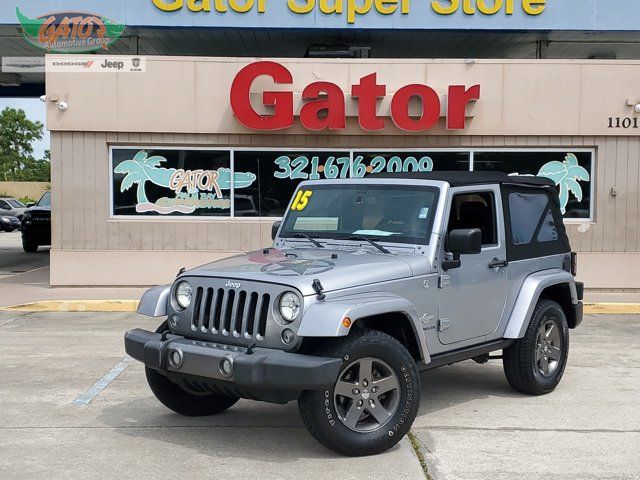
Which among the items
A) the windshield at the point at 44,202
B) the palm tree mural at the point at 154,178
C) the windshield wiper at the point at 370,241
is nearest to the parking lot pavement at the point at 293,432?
the windshield wiper at the point at 370,241

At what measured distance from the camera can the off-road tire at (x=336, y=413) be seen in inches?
191

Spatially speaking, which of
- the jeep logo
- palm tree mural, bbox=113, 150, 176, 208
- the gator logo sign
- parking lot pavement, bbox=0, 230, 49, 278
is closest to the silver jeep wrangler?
palm tree mural, bbox=113, 150, 176, 208

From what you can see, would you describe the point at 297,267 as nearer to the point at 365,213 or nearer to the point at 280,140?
the point at 365,213

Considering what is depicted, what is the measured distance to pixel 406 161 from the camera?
13945mm

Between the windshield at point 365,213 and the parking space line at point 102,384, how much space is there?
2.17 meters

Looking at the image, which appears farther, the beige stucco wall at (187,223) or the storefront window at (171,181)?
the storefront window at (171,181)

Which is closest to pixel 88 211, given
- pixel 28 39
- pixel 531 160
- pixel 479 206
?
pixel 28 39

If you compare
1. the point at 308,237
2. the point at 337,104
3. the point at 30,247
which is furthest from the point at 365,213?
the point at 30,247

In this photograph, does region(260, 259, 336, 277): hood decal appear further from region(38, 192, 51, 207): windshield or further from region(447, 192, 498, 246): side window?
region(38, 192, 51, 207): windshield

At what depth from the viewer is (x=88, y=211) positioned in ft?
45.0

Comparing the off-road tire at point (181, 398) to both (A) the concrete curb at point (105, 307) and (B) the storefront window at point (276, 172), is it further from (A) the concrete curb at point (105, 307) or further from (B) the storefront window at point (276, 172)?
(B) the storefront window at point (276, 172)

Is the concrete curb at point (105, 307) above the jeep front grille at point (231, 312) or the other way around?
the other way around

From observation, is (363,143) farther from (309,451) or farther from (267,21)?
(309,451)

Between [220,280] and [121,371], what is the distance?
2911 mm
